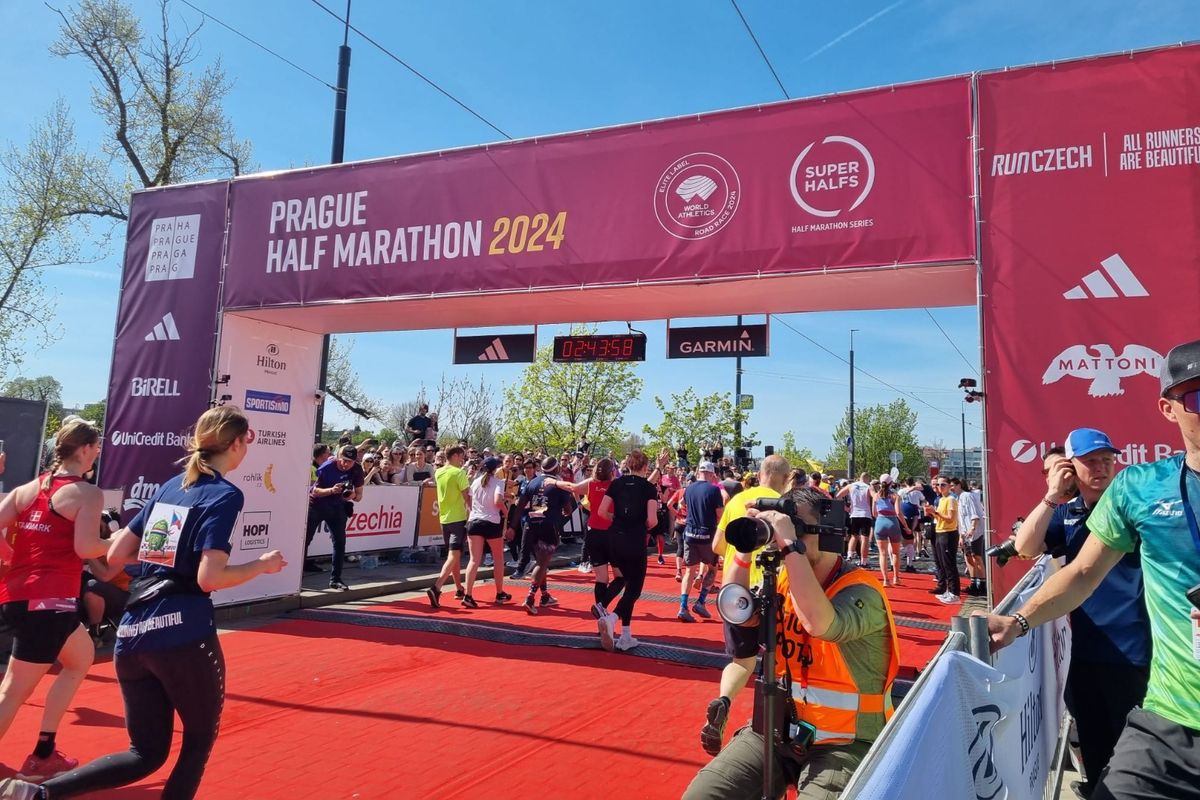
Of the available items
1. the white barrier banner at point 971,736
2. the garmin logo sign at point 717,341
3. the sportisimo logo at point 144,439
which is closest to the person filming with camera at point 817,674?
the white barrier banner at point 971,736

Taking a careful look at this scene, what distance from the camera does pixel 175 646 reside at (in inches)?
118

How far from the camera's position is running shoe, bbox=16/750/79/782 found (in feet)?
13.6

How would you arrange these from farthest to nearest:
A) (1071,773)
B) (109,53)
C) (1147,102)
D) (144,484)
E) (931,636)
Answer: (109,53) < (144,484) < (931,636) < (1147,102) < (1071,773)

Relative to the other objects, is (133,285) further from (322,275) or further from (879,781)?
(879,781)

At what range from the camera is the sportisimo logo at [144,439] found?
9.34 m

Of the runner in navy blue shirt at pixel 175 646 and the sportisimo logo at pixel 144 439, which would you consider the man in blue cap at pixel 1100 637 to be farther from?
the sportisimo logo at pixel 144 439

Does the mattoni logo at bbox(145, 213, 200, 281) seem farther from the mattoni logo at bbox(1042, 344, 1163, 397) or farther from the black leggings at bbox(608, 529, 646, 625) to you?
the mattoni logo at bbox(1042, 344, 1163, 397)

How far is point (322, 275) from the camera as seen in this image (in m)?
8.83

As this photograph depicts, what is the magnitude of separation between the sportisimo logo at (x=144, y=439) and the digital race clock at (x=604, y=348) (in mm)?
4921

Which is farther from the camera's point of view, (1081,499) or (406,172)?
(406,172)

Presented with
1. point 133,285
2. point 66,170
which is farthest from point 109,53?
point 133,285

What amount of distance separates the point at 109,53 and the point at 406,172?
19696 millimetres

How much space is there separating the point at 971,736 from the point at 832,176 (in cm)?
561

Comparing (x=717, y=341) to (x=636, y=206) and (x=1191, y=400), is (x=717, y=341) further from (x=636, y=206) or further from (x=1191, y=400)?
(x=1191, y=400)
